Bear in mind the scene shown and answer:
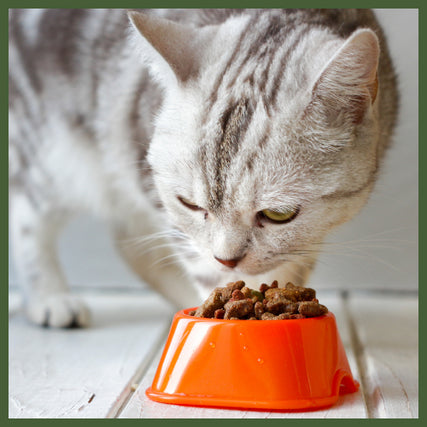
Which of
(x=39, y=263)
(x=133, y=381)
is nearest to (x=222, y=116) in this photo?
(x=133, y=381)

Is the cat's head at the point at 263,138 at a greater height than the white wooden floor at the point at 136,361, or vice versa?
the cat's head at the point at 263,138

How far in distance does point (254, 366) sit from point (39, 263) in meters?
1.13

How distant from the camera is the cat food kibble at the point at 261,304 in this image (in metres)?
1.13

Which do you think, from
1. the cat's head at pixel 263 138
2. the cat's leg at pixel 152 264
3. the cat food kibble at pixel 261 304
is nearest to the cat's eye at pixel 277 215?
the cat's head at pixel 263 138

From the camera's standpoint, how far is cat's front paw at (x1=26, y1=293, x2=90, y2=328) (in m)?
1.90

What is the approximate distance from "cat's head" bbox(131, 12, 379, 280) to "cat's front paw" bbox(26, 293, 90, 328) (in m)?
0.72

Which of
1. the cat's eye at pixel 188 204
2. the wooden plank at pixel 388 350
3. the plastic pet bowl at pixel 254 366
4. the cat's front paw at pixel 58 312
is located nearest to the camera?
the plastic pet bowl at pixel 254 366

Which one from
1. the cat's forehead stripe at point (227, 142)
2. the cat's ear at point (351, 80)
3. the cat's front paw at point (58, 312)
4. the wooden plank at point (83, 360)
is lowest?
the wooden plank at point (83, 360)

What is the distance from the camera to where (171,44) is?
1307 millimetres

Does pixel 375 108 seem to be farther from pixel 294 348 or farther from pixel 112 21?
pixel 112 21

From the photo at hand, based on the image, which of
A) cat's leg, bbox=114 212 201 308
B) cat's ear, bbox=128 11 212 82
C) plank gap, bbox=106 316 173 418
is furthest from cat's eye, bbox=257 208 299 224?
cat's leg, bbox=114 212 201 308

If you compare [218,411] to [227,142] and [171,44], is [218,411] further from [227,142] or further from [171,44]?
[171,44]

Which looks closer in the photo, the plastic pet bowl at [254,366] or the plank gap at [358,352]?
the plastic pet bowl at [254,366]

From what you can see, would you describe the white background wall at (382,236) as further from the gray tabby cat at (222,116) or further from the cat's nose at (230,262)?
the cat's nose at (230,262)
